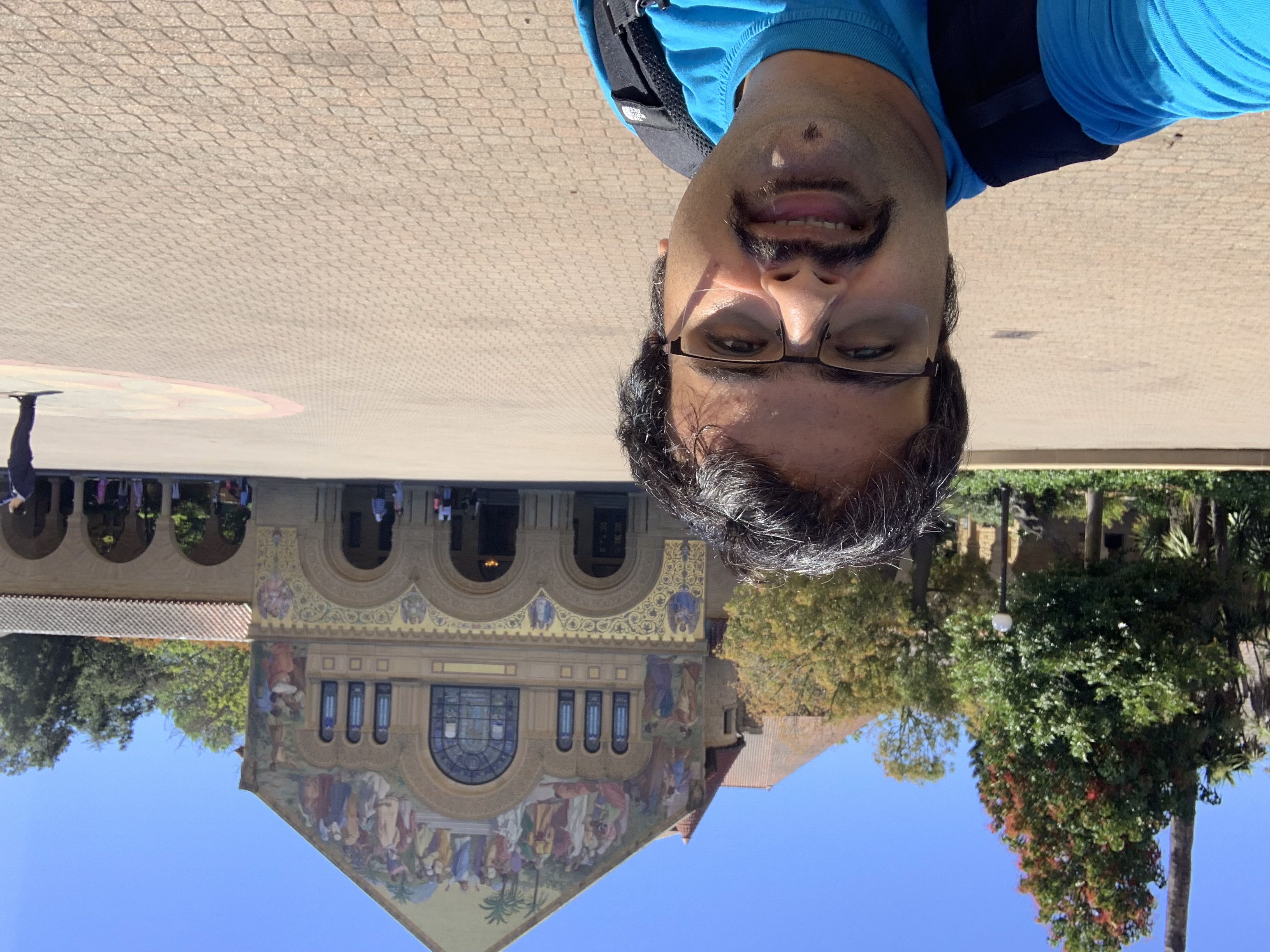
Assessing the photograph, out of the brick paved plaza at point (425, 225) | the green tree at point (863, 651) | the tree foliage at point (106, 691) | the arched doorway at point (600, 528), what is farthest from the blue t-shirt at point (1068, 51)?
the tree foliage at point (106, 691)

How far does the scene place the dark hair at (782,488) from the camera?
182 cm

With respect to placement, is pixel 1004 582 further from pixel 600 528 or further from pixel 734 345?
pixel 734 345

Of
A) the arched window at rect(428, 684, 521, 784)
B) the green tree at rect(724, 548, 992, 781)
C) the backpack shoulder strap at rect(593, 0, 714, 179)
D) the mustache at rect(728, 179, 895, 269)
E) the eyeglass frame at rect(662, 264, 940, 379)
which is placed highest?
the backpack shoulder strap at rect(593, 0, 714, 179)

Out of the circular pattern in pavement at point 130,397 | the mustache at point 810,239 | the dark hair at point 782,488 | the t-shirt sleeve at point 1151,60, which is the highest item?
the circular pattern in pavement at point 130,397

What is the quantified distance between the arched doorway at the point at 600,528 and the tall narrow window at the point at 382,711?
193 inches

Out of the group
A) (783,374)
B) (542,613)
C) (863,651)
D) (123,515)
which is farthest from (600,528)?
(783,374)

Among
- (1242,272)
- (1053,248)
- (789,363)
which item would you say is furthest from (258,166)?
(1242,272)

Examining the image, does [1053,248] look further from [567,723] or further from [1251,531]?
[567,723]

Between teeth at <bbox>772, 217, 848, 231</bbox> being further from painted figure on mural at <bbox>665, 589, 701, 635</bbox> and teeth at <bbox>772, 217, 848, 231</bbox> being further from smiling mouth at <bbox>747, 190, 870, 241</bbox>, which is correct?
painted figure on mural at <bbox>665, 589, 701, 635</bbox>

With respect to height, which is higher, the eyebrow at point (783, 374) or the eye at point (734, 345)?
the eye at point (734, 345)

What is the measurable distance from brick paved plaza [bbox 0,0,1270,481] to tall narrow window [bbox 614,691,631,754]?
837 centimetres

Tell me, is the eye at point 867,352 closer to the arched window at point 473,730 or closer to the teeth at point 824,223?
the teeth at point 824,223

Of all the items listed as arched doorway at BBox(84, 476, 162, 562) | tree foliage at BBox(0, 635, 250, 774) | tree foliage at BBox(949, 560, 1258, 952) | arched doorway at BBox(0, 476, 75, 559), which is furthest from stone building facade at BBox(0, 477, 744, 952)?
tree foliage at BBox(0, 635, 250, 774)

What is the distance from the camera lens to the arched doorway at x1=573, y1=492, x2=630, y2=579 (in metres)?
19.5
